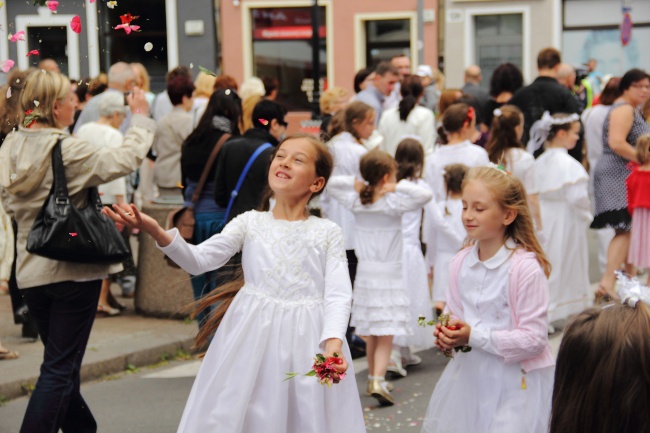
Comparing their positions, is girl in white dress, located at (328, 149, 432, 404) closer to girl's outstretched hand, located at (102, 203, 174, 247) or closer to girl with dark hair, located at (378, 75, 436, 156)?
girl's outstretched hand, located at (102, 203, 174, 247)

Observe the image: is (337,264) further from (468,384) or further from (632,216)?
(632,216)

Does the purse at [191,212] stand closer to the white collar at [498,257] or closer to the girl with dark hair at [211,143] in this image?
the girl with dark hair at [211,143]

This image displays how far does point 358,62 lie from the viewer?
24.7 metres

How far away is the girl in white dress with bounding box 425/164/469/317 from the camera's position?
8.52m

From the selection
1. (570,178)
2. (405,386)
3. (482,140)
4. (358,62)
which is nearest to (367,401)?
(405,386)

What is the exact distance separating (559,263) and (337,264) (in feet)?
17.0

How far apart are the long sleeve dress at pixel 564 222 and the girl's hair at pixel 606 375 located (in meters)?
6.77

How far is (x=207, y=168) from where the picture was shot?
7.73 m

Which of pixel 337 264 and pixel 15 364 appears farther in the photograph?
pixel 15 364

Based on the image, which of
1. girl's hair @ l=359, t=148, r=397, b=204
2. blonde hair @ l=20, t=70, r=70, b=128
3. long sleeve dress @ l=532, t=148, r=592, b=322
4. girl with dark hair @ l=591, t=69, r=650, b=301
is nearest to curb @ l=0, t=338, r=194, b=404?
girl's hair @ l=359, t=148, r=397, b=204

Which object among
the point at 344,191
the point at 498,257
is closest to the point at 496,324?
the point at 498,257

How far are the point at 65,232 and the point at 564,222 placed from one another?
17.1 feet

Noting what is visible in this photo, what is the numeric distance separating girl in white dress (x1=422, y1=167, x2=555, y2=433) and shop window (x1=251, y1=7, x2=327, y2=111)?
20.0m

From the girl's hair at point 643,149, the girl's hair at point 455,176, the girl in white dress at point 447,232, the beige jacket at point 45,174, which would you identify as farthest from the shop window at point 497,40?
the beige jacket at point 45,174
